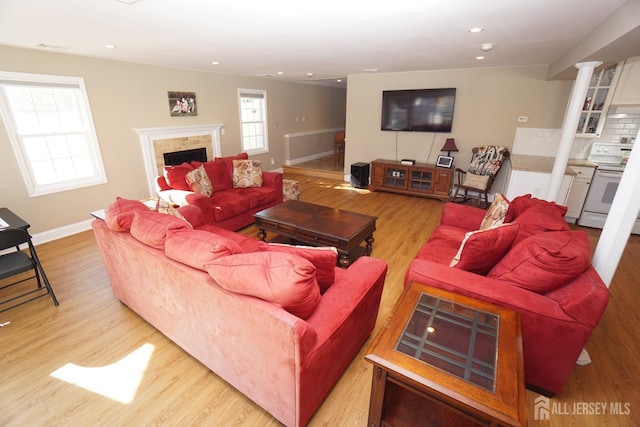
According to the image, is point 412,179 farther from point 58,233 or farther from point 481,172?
point 58,233

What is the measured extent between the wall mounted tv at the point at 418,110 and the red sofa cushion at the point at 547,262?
4.10m

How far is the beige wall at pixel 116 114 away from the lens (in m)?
3.38

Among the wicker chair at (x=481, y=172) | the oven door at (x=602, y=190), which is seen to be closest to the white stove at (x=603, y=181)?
the oven door at (x=602, y=190)

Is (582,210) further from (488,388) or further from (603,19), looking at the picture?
(488,388)

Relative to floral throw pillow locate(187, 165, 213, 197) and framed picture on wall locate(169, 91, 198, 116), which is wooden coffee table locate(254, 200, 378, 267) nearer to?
floral throw pillow locate(187, 165, 213, 197)

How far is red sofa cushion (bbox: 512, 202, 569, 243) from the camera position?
1934 millimetres

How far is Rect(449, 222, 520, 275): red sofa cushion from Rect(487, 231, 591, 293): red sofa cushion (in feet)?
0.33

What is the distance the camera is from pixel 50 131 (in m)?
3.64

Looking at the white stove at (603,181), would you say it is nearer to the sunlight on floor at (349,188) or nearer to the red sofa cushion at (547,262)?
the red sofa cushion at (547,262)

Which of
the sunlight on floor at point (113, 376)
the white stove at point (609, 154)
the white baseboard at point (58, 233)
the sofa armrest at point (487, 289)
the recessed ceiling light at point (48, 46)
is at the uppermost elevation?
the recessed ceiling light at point (48, 46)

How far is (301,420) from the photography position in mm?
1440

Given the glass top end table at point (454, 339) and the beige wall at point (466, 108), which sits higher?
the beige wall at point (466, 108)

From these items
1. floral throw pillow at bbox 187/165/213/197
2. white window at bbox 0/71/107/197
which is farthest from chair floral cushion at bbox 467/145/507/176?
white window at bbox 0/71/107/197

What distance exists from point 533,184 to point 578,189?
743 millimetres
